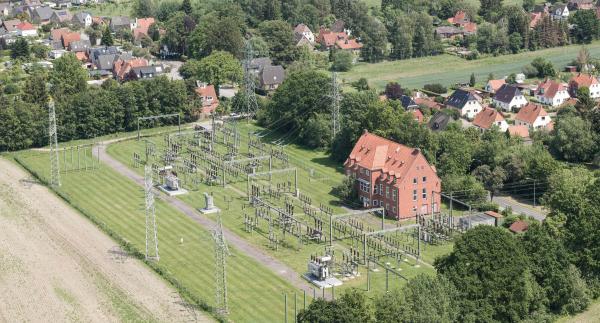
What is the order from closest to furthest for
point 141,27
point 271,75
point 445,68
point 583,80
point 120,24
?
1. point 583,80
2. point 271,75
3. point 445,68
4. point 141,27
5. point 120,24

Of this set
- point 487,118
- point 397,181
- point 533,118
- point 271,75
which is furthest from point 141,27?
point 397,181

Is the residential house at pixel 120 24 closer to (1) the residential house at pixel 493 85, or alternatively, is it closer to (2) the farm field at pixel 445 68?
(2) the farm field at pixel 445 68

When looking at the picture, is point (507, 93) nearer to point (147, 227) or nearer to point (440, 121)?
point (440, 121)

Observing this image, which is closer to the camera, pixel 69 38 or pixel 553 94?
pixel 553 94

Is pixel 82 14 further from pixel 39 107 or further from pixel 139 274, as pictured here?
pixel 139 274

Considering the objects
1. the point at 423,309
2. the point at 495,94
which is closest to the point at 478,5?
the point at 495,94

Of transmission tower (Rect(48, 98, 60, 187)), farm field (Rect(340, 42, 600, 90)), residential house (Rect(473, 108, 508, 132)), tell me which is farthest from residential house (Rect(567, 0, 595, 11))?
transmission tower (Rect(48, 98, 60, 187))

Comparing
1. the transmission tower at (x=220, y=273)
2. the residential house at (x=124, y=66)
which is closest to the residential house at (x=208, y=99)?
the residential house at (x=124, y=66)
